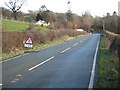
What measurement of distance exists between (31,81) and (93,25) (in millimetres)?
137913

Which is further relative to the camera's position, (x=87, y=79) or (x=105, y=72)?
(x=105, y=72)

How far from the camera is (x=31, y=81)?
11680 mm

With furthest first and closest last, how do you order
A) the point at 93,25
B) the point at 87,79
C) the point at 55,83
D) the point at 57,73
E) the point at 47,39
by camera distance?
the point at 93,25
the point at 47,39
the point at 57,73
the point at 87,79
the point at 55,83

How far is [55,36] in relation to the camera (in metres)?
51.0

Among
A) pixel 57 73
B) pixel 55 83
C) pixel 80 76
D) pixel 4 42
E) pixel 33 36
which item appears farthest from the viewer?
pixel 33 36

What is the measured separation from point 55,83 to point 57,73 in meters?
2.65

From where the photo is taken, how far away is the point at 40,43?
1508 inches

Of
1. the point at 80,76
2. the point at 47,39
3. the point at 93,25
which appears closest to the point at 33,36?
the point at 47,39

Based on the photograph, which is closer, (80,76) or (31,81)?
(31,81)

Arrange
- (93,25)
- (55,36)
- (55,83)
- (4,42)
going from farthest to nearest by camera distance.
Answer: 1. (93,25)
2. (55,36)
3. (4,42)
4. (55,83)

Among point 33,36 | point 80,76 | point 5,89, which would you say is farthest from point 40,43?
point 5,89

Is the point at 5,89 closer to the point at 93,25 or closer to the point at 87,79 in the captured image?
Answer: the point at 87,79

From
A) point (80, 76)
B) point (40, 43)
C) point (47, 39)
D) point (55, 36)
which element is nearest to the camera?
point (80, 76)

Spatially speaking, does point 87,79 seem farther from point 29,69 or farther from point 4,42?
point 4,42
